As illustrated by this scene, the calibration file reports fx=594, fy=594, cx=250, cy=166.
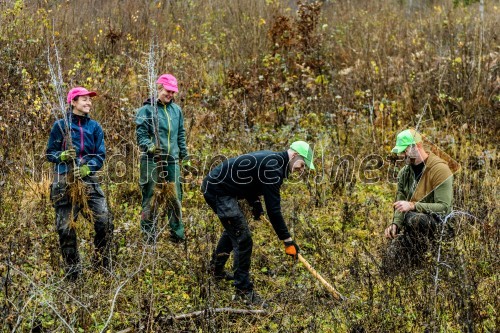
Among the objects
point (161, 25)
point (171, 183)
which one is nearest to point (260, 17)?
point (161, 25)

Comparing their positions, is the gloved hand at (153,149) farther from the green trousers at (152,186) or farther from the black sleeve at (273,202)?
the black sleeve at (273,202)

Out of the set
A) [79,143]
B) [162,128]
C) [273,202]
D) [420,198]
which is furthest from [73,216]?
[420,198]

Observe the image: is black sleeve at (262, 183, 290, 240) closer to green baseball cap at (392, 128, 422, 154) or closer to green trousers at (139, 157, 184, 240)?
green trousers at (139, 157, 184, 240)

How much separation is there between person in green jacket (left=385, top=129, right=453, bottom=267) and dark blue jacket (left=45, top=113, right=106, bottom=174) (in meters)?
2.70

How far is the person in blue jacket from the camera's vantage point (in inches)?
198

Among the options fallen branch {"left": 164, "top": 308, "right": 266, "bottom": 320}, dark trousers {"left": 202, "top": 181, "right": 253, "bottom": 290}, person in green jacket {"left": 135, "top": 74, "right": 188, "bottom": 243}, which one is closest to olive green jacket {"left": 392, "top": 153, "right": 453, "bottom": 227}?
dark trousers {"left": 202, "top": 181, "right": 253, "bottom": 290}

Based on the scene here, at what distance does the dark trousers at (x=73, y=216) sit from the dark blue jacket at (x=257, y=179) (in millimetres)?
970

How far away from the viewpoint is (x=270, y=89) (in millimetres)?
9508

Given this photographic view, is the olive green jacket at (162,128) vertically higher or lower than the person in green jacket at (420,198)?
higher

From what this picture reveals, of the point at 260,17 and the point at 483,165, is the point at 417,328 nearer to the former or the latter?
the point at 483,165

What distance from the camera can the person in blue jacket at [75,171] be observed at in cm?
503

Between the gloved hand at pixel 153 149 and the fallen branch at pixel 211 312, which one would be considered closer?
the fallen branch at pixel 211 312

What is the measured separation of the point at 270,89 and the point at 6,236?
5134 mm

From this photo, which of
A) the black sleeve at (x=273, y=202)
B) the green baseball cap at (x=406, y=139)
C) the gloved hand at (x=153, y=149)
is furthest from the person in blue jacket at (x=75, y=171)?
the green baseball cap at (x=406, y=139)
